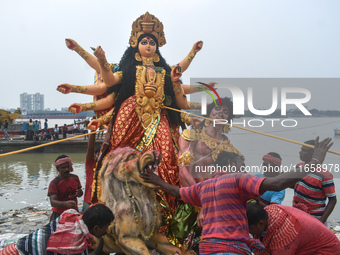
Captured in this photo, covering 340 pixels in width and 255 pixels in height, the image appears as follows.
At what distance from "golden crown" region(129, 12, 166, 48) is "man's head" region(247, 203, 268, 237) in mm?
2986

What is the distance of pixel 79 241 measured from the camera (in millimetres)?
2926

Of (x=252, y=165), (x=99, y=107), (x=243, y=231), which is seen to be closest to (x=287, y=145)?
(x=252, y=165)

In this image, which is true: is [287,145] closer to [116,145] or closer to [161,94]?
[161,94]

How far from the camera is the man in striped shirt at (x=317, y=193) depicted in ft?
12.3

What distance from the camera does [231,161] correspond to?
3857mm

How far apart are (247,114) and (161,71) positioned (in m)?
1.51

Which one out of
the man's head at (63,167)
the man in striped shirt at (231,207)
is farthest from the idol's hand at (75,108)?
Result: the man in striped shirt at (231,207)

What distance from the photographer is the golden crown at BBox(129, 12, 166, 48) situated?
15.8 ft

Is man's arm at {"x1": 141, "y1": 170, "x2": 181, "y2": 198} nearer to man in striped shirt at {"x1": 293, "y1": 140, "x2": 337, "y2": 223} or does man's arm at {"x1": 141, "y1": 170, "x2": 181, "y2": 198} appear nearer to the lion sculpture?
the lion sculpture

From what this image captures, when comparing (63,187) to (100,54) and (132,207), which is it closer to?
(132,207)

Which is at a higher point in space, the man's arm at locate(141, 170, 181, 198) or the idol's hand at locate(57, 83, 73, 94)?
the idol's hand at locate(57, 83, 73, 94)

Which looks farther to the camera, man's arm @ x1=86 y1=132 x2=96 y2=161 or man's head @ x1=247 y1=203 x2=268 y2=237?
man's arm @ x1=86 y1=132 x2=96 y2=161

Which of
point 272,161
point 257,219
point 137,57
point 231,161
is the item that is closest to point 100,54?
point 137,57

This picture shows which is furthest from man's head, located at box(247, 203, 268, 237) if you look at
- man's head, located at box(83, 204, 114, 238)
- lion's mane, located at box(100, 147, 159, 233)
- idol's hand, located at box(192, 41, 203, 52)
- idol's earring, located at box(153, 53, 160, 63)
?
idol's hand, located at box(192, 41, 203, 52)
